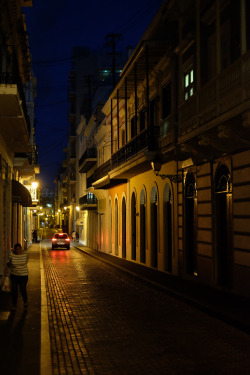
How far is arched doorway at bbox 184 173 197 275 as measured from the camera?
55.5ft

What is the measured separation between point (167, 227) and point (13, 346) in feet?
41.0

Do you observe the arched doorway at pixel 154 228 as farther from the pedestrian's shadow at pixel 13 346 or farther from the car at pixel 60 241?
the car at pixel 60 241

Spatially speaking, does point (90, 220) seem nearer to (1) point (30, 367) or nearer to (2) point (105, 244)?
(2) point (105, 244)

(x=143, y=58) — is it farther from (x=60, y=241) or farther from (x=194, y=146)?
(x=60, y=241)

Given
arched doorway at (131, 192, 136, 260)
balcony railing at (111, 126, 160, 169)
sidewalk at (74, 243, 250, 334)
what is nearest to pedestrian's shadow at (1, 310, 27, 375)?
sidewalk at (74, 243, 250, 334)

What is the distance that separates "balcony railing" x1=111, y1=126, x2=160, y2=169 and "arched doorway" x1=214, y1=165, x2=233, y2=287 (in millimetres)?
4835

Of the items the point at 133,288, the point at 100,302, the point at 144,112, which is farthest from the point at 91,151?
the point at 100,302

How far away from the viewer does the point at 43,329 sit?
932 cm

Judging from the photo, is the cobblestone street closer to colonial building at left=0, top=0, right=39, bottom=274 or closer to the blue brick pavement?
the blue brick pavement

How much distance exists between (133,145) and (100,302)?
33.8 ft

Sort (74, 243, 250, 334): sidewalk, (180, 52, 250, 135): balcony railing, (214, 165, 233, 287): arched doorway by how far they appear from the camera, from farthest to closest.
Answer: (214, 165, 233, 287): arched doorway < (180, 52, 250, 135): balcony railing < (74, 243, 250, 334): sidewalk

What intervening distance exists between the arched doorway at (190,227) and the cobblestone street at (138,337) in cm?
279

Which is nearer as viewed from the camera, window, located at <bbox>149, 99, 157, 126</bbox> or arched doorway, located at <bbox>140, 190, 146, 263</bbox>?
window, located at <bbox>149, 99, 157, 126</bbox>

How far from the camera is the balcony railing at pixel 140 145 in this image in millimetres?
19011
